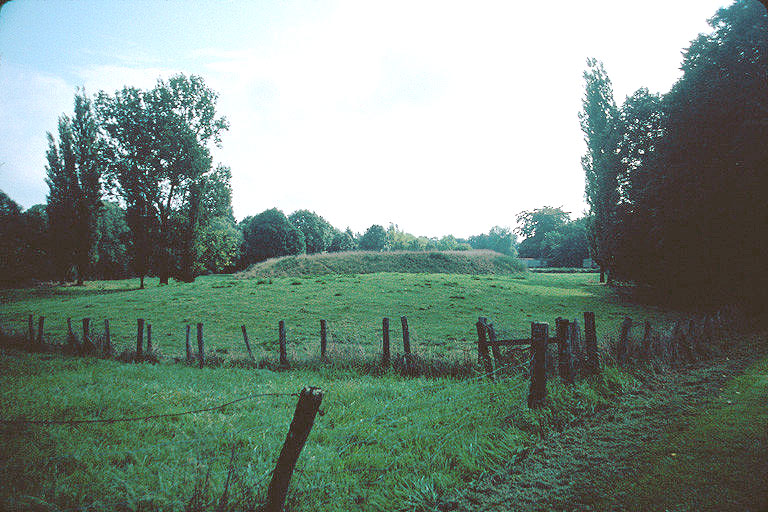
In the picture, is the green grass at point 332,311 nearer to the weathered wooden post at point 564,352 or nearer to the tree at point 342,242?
the weathered wooden post at point 564,352

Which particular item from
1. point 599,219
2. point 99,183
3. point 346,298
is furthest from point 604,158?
point 99,183

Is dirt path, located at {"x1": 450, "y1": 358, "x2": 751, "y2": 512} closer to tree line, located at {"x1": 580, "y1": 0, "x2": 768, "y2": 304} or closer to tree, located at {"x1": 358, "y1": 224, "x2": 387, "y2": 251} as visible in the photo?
tree line, located at {"x1": 580, "y1": 0, "x2": 768, "y2": 304}

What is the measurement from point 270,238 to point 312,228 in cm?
1632

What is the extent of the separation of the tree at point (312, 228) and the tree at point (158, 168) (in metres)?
43.9

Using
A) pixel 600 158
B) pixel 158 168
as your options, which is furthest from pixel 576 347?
pixel 158 168

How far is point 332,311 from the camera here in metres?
20.8

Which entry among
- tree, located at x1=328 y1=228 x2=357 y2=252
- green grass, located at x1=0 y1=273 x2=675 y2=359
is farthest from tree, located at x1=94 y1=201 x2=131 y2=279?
tree, located at x1=328 y1=228 x2=357 y2=252

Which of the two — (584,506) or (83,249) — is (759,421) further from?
(83,249)

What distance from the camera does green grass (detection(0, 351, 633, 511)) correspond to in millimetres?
3596

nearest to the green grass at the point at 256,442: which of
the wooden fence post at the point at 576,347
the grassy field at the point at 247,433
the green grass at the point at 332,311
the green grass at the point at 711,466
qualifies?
the grassy field at the point at 247,433

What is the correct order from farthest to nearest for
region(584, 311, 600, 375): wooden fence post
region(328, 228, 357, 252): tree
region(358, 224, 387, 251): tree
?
region(328, 228, 357, 252): tree
region(358, 224, 387, 251): tree
region(584, 311, 600, 375): wooden fence post

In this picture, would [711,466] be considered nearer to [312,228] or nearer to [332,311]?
[332,311]

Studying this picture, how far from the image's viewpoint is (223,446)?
15.6 feet

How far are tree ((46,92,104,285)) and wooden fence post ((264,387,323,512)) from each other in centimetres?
4636
